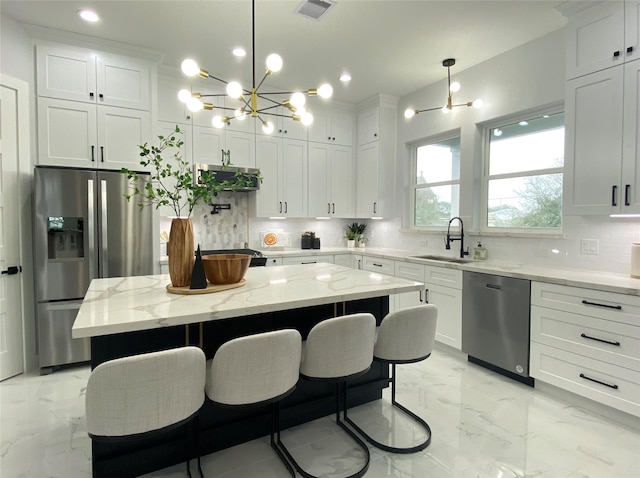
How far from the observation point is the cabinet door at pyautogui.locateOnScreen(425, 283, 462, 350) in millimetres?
3336

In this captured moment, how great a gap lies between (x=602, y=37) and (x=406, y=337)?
2615mm

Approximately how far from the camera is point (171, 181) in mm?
3969

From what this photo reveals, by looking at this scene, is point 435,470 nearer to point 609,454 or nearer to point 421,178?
point 609,454

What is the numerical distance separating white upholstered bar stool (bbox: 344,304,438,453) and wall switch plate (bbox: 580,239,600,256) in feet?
5.98

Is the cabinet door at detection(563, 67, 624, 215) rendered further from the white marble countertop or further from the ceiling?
the white marble countertop

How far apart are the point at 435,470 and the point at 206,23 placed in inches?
141

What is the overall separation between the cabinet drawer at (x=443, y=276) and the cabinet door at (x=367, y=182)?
57.3 inches

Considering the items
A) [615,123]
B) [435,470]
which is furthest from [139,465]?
[615,123]

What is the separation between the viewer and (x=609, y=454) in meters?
1.99

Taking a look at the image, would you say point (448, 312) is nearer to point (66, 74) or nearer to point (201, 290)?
point (201, 290)

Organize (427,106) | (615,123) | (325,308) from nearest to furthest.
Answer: (325,308), (615,123), (427,106)

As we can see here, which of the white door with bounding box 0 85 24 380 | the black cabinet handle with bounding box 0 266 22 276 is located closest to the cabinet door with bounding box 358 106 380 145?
the white door with bounding box 0 85 24 380

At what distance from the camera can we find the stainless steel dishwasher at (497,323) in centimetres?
279

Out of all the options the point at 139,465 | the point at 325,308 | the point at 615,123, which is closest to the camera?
the point at 139,465
